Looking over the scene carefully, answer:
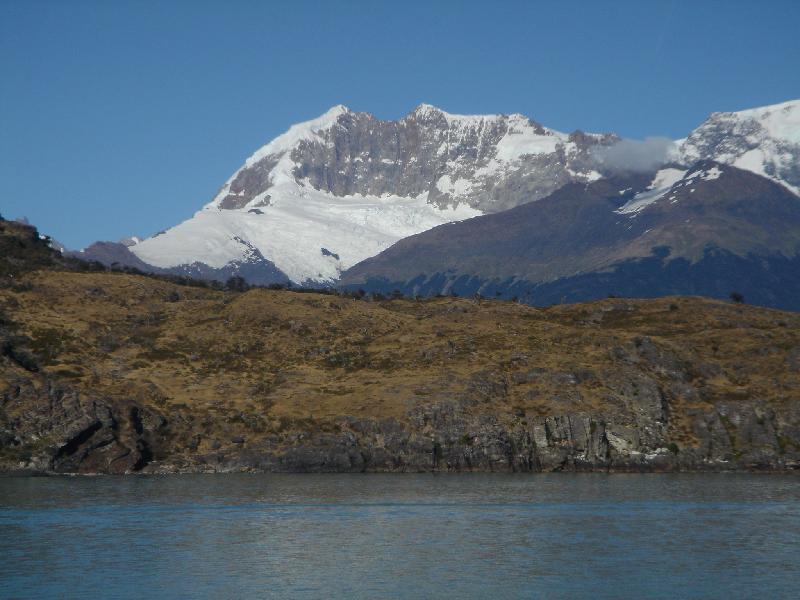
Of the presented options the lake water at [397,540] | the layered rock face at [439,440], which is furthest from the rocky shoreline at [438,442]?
the lake water at [397,540]

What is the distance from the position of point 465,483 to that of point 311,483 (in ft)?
69.0

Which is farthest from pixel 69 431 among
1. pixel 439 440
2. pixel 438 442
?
pixel 439 440

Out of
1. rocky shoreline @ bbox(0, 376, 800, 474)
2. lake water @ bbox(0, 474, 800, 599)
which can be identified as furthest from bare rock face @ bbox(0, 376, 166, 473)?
lake water @ bbox(0, 474, 800, 599)

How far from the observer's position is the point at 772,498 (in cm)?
14438

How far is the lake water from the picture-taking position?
87.2 metres

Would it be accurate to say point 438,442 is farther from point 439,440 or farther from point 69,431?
point 69,431

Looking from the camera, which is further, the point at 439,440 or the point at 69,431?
the point at 439,440

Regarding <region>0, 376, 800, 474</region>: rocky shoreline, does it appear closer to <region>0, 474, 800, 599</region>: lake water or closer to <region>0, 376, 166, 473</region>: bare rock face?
<region>0, 376, 166, 473</region>: bare rock face

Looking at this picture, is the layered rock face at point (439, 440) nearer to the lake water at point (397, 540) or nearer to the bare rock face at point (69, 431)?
the bare rock face at point (69, 431)

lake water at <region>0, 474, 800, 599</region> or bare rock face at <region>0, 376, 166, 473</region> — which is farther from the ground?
bare rock face at <region>0, 376, 166, 473</region>

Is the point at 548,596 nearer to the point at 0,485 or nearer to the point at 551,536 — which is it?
the point at 551,536

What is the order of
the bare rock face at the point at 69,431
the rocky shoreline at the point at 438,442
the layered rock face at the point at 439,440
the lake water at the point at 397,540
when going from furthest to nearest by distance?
the rocky shoreline at the point at 438,442, the layered rock face at the point at 439,440, the bare rock face at the point at 69,431, the lake water at the point at 397,540

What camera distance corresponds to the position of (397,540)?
356 ft

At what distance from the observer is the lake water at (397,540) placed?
8719 cm
